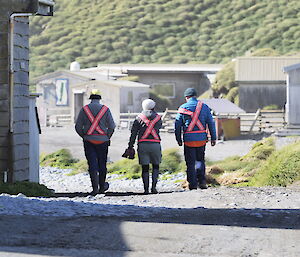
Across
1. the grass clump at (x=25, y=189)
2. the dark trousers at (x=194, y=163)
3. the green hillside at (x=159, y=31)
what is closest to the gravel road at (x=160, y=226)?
the grass clump at (x=25, y=189)

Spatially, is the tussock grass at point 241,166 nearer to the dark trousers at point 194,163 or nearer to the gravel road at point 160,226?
the dark trousers at point 194,163

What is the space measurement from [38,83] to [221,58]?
119 ft

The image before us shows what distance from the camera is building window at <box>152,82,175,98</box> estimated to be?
59.0m

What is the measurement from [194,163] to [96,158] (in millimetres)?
1431

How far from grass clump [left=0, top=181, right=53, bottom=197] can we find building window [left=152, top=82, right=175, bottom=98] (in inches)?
1766

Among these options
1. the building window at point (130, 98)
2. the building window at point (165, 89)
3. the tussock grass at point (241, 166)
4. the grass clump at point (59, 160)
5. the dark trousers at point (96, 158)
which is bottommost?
the grass clump at point (59, 160)

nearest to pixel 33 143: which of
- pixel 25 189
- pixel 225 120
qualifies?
pixel 25 189

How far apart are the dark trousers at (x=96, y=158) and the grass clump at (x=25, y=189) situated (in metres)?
0.75

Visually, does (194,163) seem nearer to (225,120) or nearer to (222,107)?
(225,120)

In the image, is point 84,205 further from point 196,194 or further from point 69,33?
point 69,33

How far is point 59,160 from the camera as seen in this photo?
26.7 metres

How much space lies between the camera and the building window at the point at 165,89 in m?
59.0

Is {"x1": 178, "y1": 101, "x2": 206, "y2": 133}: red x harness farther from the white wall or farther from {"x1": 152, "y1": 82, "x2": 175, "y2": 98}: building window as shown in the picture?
{"x1": 152, "y1": 82, "x2": 175, "y2": 98}: building window

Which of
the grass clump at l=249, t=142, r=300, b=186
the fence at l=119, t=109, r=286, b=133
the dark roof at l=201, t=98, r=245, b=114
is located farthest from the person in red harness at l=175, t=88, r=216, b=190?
the fence at l=119, t=109, r=286, b=133
